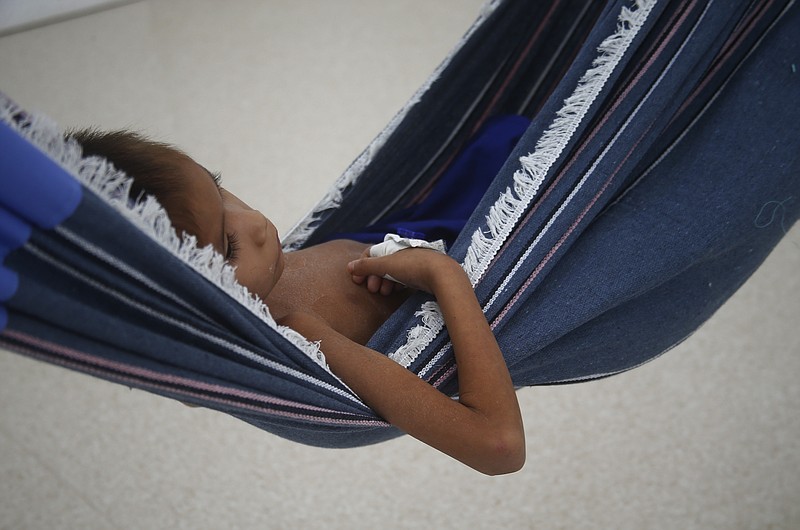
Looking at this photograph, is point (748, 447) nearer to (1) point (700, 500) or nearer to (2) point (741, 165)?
(1) point (700, 500)

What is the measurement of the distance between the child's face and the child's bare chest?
93mm

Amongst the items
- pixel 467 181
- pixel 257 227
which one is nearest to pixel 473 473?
pixel 467 181

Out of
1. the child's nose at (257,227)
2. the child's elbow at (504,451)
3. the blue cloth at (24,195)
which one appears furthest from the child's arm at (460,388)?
the blue cloth at (24,195)

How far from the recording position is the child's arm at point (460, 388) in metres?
0.70

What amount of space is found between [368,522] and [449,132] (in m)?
0.80

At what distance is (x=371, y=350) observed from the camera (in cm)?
77

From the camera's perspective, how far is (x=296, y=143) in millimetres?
2137

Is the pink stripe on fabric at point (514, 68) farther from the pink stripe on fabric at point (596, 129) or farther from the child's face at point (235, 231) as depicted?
the child's face at point (235, 231)

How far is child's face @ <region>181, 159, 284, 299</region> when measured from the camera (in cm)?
71

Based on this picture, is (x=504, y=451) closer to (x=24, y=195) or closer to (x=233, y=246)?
(x=233, y=246)

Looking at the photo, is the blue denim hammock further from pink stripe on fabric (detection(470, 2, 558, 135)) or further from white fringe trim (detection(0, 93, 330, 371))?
pink stripe on fabric (detection(470, 2, 558, 135))

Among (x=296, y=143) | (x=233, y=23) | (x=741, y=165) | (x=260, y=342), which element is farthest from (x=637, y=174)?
(x=233, y=23)

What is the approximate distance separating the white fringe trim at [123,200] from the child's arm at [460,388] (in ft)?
0.27

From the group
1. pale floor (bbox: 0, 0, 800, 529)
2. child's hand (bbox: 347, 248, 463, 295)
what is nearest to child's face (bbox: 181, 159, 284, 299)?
child's hand (bbox: 347, 248, 463, 295)
